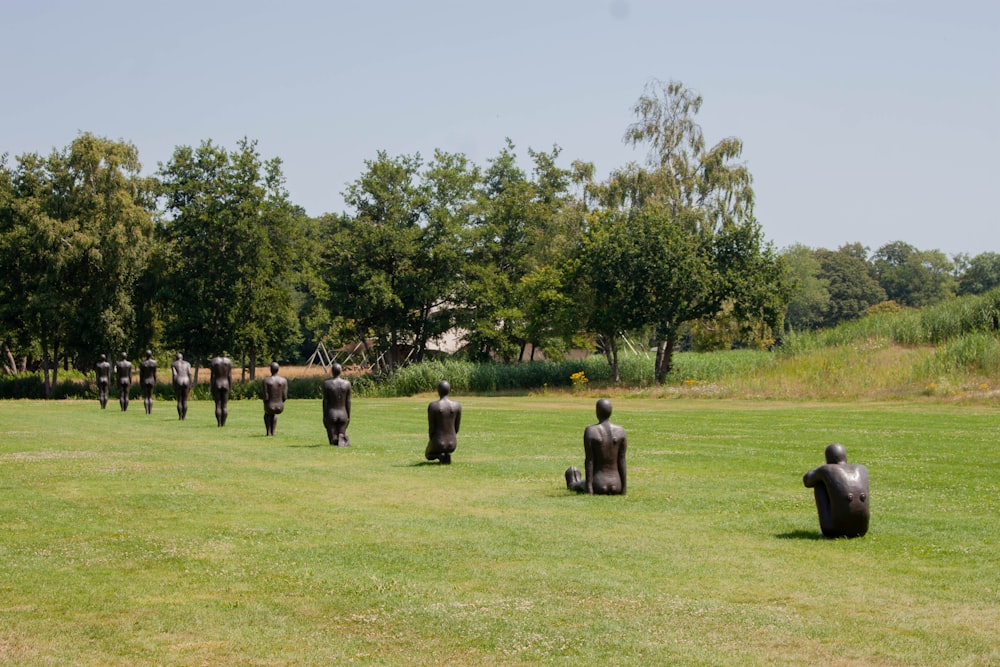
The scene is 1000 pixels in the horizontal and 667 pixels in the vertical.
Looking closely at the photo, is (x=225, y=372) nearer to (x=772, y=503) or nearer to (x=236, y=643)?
(x=772, y=503)

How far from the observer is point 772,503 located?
16609 millimetres

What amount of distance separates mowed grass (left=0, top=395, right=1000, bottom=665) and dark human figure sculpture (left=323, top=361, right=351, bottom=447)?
2.53m

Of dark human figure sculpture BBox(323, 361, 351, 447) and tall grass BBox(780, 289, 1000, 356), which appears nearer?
dark human figure sculpture BBox(323, 361, 351, 447)

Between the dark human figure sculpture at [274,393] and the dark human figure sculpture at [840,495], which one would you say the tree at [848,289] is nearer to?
the dark human figure sculpture at [274,393]

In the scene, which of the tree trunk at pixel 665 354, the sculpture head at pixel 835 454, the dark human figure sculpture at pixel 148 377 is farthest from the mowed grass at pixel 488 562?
the tree trunk at pixel 665 354

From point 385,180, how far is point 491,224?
8.26m

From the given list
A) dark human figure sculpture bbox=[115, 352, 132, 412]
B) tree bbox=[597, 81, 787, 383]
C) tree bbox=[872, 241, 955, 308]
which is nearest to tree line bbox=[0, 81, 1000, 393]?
tree bbox=[597, 81, 787, 383]

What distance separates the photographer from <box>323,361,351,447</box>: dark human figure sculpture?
27047 mm

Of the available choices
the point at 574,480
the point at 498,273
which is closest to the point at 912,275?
the point at 498,273

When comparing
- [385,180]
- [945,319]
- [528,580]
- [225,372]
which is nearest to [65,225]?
[385,180]

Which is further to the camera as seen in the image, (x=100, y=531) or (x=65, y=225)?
(x=65, y=225)

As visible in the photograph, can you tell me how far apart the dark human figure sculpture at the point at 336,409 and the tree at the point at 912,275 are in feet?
455

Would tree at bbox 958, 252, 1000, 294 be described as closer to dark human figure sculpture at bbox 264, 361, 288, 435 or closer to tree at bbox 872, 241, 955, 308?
tree at bbox 872, 241, 955, 308

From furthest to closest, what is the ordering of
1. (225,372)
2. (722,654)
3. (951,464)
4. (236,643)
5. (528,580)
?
(225,372)
(951,464)
(528,580)
(236,643)
(722,654)
